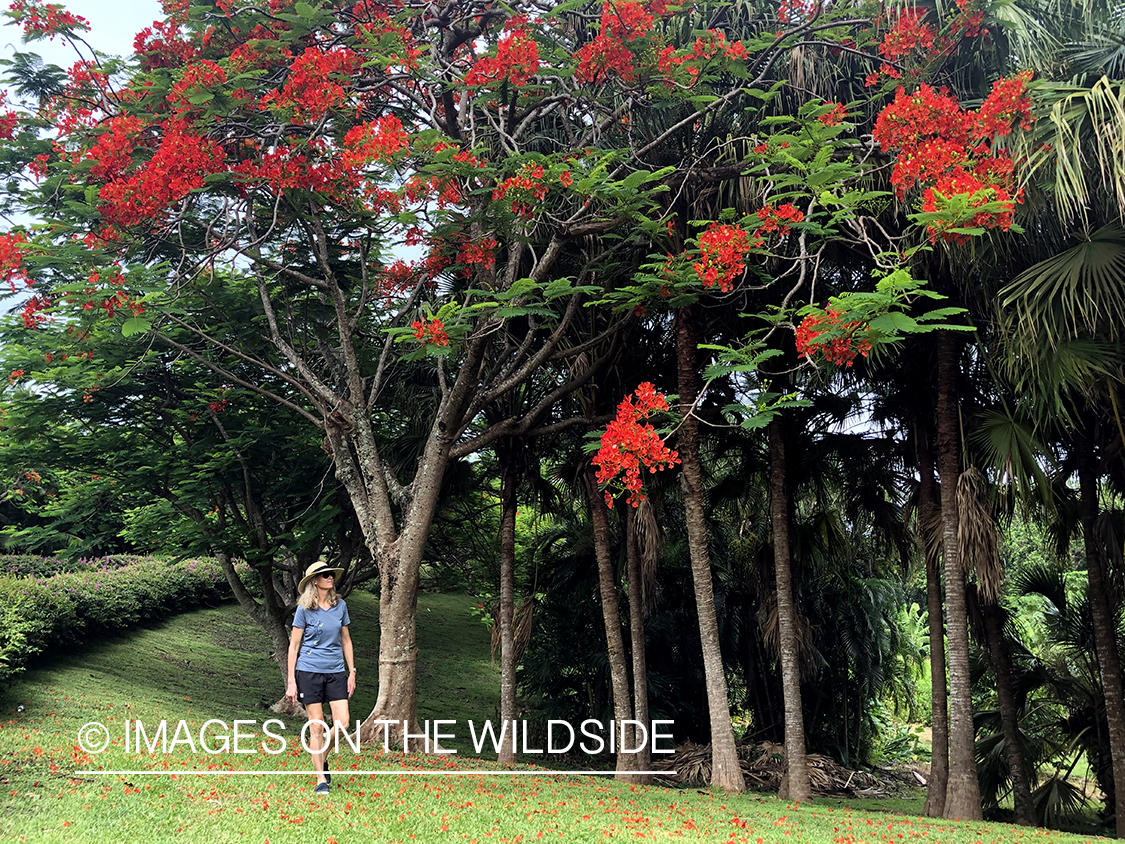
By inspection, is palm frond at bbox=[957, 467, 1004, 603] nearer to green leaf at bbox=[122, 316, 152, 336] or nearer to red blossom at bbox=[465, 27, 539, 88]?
red blossom at bbox=[465, 27, 539, 88]

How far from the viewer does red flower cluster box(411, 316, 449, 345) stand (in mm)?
8898

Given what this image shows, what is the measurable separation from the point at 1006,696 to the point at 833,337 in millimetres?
7045

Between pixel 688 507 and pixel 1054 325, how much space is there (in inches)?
184

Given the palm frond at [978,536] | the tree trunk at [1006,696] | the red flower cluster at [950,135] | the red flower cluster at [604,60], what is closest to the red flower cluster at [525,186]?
the red flower cluster at [604,60]

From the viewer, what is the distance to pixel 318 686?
6836 millimetres

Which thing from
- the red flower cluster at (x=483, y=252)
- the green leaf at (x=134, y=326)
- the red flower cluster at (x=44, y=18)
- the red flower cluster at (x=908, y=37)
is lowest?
the green leaf at (x=134, y=326)

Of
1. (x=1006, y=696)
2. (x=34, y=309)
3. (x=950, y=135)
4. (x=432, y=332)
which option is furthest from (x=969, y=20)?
(x=34, y=309)

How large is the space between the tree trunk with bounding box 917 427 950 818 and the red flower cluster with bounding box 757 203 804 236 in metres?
4.57

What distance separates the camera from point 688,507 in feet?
36.9

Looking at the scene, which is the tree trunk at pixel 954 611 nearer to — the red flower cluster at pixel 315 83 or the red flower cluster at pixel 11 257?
the red flower cluster at pixel 315 83

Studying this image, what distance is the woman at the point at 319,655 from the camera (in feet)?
22.4

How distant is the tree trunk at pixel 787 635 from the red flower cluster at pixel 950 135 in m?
4.25

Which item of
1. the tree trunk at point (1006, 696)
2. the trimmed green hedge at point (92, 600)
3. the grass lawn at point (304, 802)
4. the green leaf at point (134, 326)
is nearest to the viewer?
the grass lawn at point (304, 802)

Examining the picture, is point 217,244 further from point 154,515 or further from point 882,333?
point 882,333
